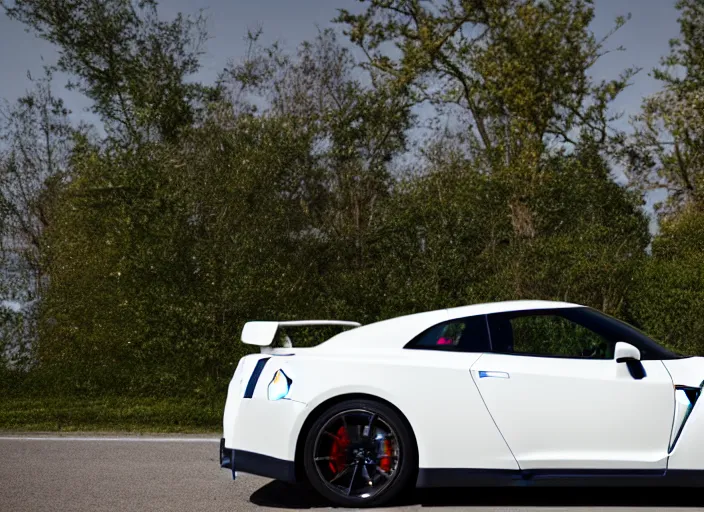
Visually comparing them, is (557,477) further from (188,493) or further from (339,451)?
(188,493)

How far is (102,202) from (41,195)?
30.2 feet

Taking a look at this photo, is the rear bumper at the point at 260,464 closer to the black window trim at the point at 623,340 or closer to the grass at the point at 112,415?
the black window trim at the point at 623,340

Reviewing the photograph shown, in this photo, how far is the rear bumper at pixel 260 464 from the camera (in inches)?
256

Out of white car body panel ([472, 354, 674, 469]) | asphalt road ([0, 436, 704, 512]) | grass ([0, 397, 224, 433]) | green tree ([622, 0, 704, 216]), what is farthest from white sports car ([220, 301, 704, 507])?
green tree ([622, 0, 704, 216])

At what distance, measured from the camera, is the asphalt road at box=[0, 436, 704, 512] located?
21.7 ft

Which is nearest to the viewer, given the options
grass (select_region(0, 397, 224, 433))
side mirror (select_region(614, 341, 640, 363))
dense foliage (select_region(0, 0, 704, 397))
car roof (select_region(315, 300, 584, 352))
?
side mirror (select_region(614, 341, 640, 363))

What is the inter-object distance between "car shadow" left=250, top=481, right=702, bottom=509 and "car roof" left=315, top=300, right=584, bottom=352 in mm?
1050

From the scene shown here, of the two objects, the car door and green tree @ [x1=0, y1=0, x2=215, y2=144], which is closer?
the car door

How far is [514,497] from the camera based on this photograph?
273 inches

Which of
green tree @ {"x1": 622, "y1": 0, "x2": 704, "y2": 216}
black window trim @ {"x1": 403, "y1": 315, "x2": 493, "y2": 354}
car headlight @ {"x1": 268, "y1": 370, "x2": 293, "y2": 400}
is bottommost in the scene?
car headlight @ {"x1": 268, "y1": 370, "x2": 293, "y2": 400}

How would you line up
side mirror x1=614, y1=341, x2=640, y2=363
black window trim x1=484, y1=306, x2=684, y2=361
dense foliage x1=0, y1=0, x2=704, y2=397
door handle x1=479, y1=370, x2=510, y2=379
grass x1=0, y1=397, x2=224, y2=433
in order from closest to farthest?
side mirror x1=614, y1=341, x2=640, y2=363 < door handle x1=479, y1=370, x2=510, y2=379 < black window trim x1=484, y1=306, x2=684, y2=361 < grass x1=0, y1=397, x2=224, y2=433 < dense foliage x1=0, y1=0, x2=704, y2=397

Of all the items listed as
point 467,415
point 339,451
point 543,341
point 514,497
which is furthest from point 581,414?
point 339,451

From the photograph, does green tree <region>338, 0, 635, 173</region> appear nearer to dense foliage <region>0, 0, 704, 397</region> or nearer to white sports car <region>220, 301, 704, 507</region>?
dense foliage <region>0, 0, 704, 397</region>

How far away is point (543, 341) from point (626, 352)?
1.23 meters
